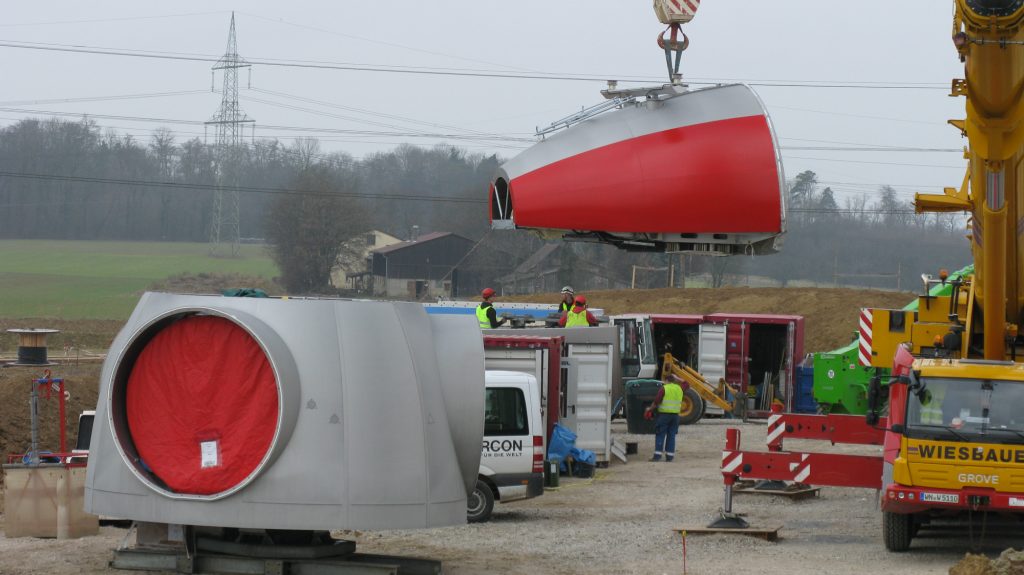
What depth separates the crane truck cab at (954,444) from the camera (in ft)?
42.9

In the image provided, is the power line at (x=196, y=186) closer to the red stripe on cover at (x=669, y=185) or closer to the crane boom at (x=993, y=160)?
the crane boom at (x=993, y=160)

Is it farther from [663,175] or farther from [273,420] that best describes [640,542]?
[273,420]

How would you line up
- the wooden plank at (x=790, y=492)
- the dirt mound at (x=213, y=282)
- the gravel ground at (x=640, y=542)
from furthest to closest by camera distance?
the dirt mound at (x=213, y=282) < the wooden plank at (x=790, y=492) < the gravel ground at (x=640, y=542)

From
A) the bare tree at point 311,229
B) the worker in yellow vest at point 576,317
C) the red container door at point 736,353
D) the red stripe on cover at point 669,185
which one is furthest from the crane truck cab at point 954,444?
the bare tree at point 311,229

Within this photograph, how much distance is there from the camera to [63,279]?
2283 inches

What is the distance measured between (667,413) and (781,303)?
34.2m

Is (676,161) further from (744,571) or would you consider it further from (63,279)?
(63,279)

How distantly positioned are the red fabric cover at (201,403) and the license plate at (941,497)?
7.00m

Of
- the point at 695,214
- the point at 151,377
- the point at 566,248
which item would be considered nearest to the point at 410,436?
the point at 151,377

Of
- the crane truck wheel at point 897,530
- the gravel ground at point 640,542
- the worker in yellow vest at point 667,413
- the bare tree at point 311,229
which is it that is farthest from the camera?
the bare tree at point 311,229

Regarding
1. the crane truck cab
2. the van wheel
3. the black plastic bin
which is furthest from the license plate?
the black plastic bin

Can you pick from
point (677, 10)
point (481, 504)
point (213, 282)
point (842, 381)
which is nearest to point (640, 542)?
point (481, 504)

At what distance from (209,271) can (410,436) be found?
46.9 metres

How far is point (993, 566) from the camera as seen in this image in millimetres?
10867
